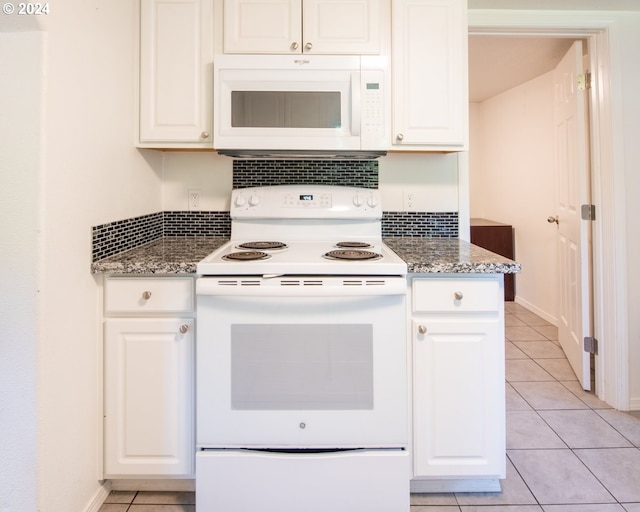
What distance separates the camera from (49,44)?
1243mm

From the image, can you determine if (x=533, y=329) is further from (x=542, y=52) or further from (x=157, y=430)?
(x=157, y=430)

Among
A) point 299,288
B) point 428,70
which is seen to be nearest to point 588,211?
point 428,70

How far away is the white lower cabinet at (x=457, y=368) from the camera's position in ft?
4.96

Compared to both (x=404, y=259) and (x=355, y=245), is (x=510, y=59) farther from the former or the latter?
(x=404, y=259)

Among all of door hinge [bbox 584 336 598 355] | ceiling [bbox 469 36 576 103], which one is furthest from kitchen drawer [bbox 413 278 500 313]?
ceiling [bbox 469 36 576 103]

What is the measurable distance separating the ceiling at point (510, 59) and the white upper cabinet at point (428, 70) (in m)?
1.05

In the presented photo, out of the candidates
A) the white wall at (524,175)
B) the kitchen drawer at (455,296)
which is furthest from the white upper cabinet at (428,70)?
the white wall at (524,175)

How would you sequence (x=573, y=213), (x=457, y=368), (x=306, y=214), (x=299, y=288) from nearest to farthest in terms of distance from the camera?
(x=299, y=288)
(x=457, y=368)
(x=306, y=214)
(x=573, y=213)

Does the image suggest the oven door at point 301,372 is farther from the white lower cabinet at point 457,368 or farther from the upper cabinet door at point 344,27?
the upper cabinet door at point 344,27

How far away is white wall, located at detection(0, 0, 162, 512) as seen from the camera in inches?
48.1

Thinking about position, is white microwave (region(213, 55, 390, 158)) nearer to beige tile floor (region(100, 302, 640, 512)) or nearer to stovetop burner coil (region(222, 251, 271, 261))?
stovetop burner coil (region(222, 251, 271, 261))

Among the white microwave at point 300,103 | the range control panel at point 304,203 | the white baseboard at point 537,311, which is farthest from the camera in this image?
the white baseboard at point 537,311

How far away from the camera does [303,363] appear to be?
143cm

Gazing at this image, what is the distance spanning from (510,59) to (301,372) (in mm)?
3042
